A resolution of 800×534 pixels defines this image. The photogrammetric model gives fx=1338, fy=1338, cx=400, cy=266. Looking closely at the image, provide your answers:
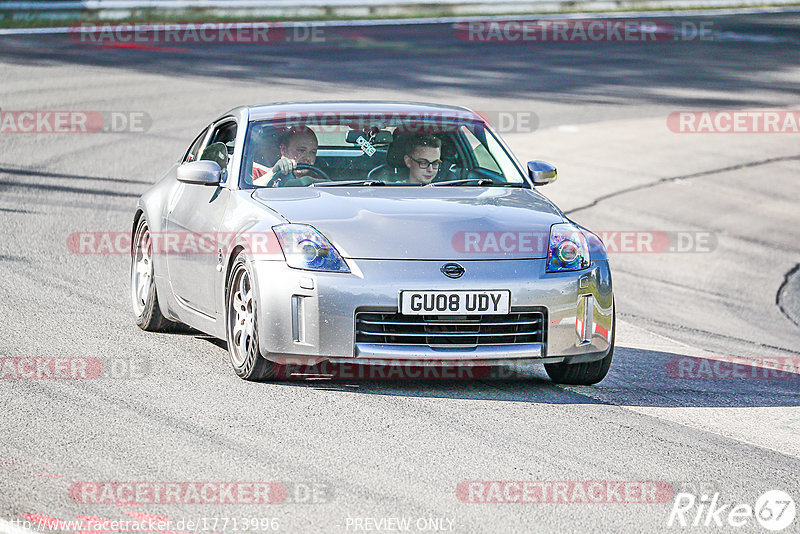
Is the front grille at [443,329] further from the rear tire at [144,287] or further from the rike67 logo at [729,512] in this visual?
the rear tire at [144,287]

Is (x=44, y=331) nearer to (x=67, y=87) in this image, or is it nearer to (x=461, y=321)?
(x=461, y=321)

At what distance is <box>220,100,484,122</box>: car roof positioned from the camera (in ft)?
26.1

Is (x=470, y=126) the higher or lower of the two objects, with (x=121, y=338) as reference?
higher

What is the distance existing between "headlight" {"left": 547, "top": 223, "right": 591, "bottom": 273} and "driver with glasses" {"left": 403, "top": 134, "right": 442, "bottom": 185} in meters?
1.09

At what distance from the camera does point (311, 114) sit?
791 centimetres

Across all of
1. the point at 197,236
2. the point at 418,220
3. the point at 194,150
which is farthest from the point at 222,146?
the point at 418,220

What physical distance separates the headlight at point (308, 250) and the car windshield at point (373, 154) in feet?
2.85

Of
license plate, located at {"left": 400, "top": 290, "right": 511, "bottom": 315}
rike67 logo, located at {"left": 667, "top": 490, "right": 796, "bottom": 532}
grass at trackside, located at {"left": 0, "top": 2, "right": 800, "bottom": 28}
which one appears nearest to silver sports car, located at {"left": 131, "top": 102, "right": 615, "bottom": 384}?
license plate, located at {"left": 400, "top": 290, "right": 511, "bottom": 315}

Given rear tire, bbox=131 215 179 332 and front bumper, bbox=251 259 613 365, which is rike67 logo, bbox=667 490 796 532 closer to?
front bumper, bbox=251 259 613 365

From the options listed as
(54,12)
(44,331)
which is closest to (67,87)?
(54,12)

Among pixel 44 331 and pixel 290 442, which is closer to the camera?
pixel 290 442

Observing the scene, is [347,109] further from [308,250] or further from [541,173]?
[308,250]

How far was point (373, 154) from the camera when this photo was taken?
785cm

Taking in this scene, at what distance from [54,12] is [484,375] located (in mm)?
22535
